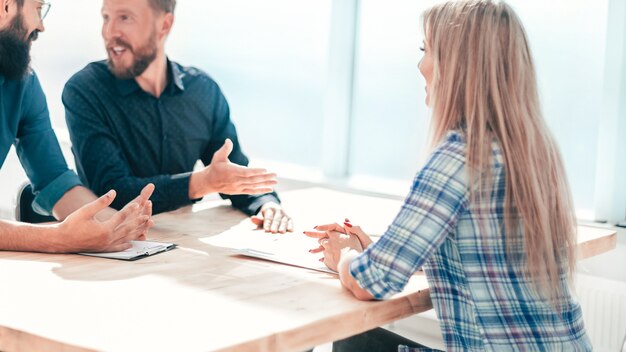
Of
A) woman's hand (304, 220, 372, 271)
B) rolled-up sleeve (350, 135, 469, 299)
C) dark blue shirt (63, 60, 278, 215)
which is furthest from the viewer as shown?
dark blue shirt (63, 60, 278, 215)

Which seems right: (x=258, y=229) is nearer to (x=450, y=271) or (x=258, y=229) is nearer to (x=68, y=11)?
(x=450, y=271)

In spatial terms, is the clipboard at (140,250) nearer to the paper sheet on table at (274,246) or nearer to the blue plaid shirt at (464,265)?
the paper sheet on table at (274,246)

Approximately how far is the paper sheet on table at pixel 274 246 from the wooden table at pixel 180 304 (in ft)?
0.14

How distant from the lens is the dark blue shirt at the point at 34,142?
9.48 ft

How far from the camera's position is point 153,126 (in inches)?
129

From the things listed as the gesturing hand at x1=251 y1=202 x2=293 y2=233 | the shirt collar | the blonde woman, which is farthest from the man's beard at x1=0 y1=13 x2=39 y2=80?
the blonde woman

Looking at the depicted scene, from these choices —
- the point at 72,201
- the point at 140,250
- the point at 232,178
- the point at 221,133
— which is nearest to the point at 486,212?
the point at 140,250

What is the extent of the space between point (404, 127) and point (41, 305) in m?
3.09

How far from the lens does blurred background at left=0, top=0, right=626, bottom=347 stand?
384cm

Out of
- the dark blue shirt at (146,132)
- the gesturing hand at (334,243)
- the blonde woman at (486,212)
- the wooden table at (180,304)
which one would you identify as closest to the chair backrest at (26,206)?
the dark blue shirt at (146,132)

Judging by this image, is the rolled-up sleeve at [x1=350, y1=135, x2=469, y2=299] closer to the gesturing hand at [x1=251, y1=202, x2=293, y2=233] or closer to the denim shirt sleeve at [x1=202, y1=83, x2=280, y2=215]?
the gesturing hand at [x1=251, y1=202, x2=293, y2=233]

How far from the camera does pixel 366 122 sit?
4773 mm

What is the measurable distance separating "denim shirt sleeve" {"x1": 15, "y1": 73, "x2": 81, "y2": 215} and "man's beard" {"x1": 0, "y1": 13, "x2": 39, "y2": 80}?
0.22 feet

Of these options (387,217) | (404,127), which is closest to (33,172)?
(387,217)
